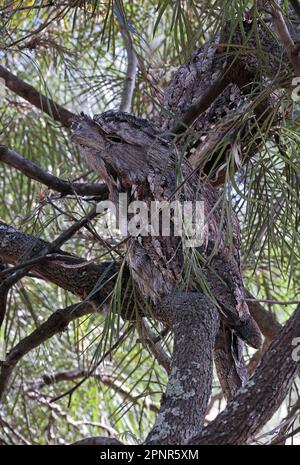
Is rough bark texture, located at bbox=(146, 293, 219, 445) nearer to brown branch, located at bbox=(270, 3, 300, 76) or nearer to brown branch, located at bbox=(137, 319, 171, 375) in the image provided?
brown branch, located at bbox=(137, 319, 171, 375)

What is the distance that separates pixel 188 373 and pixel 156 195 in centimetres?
46

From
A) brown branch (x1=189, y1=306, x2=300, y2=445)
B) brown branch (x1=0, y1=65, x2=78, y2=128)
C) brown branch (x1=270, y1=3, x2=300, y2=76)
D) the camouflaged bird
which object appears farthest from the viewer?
brown branch (x1=0, y1=65, x2=78, y2=128)

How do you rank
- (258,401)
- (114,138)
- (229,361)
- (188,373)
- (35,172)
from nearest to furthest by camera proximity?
(258,401), (188,373), (229,361), (114,138), (35,172)

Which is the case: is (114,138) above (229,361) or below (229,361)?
above

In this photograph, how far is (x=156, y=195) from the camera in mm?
1605

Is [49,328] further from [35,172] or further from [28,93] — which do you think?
[28,93]

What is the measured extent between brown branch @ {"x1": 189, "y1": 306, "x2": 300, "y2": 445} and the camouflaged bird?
1.24 feet

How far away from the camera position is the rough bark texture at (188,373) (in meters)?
1.16

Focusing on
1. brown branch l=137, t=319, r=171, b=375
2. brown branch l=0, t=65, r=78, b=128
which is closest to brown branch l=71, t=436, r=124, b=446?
brown branch l=137, t=319, r=171, b=375

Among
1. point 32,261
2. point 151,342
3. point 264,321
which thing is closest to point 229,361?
point 151,342

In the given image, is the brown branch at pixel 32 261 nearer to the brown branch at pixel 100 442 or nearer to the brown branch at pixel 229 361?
the brown branch at pixel 229 361

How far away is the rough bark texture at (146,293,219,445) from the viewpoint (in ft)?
3.82

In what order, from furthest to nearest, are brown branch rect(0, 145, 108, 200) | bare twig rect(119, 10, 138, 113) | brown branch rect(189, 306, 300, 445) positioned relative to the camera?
bare twig rect(119, 10, 138, 113), brown branch rect(0, 145, 108, 200), brown branch rect(189, 306, 300, 445)

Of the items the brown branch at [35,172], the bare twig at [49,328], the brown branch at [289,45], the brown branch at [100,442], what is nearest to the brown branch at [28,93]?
the brown branch at [35,172]
